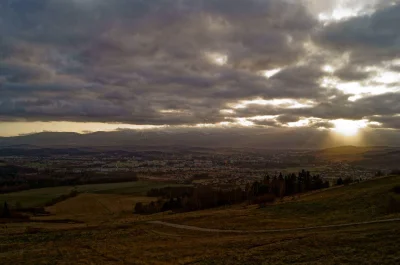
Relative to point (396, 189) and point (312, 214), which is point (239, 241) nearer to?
point (312, 214)

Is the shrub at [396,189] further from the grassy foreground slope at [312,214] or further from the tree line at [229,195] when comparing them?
the tree line at [229,195]

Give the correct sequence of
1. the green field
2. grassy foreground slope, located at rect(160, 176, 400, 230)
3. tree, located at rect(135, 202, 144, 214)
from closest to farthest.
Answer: grassy foreground slope, located at rect(160, 176, 400, 230) < tree, located at rect(135, 202, 144, 214) < the green field

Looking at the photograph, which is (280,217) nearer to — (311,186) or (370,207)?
(370,207)

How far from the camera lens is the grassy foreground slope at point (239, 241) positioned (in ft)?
89.0

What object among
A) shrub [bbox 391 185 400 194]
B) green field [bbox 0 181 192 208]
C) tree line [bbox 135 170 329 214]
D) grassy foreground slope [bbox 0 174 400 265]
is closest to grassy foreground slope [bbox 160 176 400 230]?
grassy foreground slope [bbox 0 174 400 265]

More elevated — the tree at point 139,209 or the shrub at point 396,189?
the shrub at point 396,189

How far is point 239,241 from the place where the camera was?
36.7 meters

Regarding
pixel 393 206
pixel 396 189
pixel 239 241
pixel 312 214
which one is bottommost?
pixel 312 214

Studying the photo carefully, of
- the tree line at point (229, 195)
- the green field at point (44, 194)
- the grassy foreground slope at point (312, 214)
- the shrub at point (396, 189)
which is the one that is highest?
the shrub at point (396, 189)

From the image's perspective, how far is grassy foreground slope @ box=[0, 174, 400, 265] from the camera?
2714 cm

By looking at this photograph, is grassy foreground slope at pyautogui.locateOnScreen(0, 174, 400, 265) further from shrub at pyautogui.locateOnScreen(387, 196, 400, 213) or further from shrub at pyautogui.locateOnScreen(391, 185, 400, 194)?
shrub at pyautogui.locateOnScreen(391, 185, 400, 194)

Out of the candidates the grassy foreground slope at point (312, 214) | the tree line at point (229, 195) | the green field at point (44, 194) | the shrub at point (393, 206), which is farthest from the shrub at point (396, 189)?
the green field at point (44, 194)

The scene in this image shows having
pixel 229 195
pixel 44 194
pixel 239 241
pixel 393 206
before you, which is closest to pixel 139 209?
pixel 229 195

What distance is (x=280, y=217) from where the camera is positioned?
173 feet
